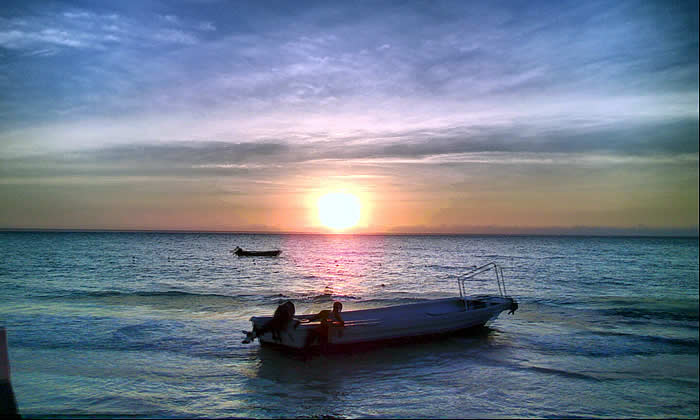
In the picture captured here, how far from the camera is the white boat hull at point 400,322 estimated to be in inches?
535

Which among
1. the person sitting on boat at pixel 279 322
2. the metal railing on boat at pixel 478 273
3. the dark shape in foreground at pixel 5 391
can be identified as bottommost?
the metal railing on boat at pixel 478 273

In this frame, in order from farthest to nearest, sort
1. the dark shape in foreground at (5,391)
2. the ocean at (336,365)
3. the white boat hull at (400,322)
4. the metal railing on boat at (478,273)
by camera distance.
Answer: the metal railing on boat at (478,273)
the white boat hull at (400,322)
the ocean at (336,365)
the dark shape in foreground at (5,391)

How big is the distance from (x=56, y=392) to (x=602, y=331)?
1924 centimetres

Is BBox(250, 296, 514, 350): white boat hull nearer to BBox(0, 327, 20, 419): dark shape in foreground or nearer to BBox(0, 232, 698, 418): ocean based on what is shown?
BBox(0, 232, 698, 418): ocean

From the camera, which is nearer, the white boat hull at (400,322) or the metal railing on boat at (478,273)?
the white boat hull at (400,322)

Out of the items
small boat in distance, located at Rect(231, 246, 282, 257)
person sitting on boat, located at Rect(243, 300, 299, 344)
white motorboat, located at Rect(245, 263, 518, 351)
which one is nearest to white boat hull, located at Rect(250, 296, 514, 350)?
white motorboat, located at Rect(245, 263, 518, 351)

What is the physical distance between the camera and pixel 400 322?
15.2m

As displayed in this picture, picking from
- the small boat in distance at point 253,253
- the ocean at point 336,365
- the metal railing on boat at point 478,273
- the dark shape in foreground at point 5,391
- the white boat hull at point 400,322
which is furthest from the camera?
the small boat in distance at point 253,253

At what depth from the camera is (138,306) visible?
2362 centimetres

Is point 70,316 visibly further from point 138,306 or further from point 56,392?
point 56,392

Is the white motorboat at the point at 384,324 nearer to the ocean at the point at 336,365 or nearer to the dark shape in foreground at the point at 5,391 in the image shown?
the ocean at the point at 336,365

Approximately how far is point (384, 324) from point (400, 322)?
0.71 meters

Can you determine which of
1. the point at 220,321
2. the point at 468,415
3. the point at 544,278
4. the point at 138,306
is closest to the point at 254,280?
the point at 138,306

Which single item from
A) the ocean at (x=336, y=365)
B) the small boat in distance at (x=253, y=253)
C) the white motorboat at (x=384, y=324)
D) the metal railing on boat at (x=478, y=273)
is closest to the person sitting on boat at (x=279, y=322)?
the white motorboat at (x=384, y=324)
